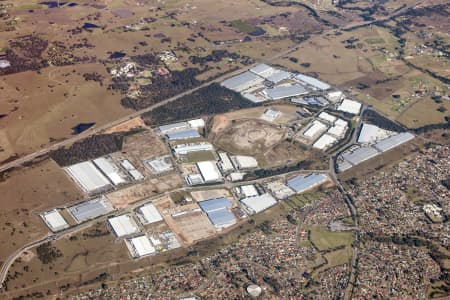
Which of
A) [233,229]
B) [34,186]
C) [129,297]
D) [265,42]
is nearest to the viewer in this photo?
[129,297]

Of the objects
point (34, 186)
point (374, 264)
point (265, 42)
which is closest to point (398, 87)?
point (265, 42)

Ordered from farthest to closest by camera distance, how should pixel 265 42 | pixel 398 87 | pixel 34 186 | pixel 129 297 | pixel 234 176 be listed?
pixel 265 42
pixel 398 87
pixel 234 176
pixel 34 186
pixel 129 297

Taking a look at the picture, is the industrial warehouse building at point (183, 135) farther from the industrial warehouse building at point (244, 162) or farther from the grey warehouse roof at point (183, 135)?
the industrial warehouse building at point (244, 162)

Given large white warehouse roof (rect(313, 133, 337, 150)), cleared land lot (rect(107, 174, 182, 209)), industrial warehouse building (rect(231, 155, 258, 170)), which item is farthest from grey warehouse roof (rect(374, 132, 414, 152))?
cleared land lot (rect(107, 174, 182, 209))

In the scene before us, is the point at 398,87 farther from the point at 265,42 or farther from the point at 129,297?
the point at 129,297

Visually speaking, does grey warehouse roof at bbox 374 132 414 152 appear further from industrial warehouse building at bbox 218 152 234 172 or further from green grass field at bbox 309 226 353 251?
industrial warehouse building at bbox 218 152 234 172

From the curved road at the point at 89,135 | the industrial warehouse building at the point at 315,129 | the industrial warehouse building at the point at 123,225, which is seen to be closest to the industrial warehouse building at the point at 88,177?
the curved road at the point at 89,135

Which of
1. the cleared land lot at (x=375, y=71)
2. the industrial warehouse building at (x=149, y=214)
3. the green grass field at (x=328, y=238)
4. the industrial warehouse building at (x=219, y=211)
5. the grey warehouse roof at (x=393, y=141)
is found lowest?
the cleared land lot at (x=375, y=71)
